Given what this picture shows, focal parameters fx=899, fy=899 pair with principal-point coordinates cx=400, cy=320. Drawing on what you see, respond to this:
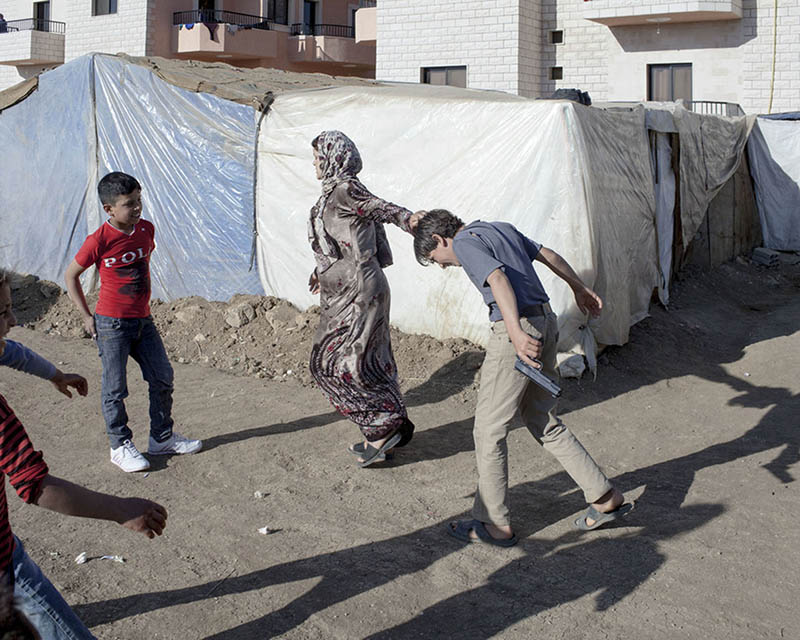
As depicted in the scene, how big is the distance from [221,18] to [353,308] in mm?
27080

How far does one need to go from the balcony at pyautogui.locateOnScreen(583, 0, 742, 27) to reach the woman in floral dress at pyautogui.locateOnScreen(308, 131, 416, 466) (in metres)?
16.5

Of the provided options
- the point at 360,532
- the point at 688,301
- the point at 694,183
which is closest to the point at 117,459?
the point at 360,532

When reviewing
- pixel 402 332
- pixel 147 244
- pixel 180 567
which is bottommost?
pixel 180 567

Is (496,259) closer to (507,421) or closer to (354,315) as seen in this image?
(507,421)

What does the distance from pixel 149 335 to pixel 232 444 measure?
863 mm

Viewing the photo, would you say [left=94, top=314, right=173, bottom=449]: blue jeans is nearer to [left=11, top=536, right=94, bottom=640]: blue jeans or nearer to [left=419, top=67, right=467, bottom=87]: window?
[left=11, top=536, right=94, bottom=640]: blue jeans

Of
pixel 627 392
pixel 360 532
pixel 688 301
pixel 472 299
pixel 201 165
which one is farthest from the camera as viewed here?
pixel 688 301

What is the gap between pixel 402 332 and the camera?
24.1ft


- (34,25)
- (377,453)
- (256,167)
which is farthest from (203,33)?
(377,453)

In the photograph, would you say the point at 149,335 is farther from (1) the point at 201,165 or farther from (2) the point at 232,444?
(1) the point at 201,165

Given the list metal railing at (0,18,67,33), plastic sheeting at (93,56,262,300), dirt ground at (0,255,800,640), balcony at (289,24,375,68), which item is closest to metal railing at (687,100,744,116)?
dirt ground at (0,255,800,640)

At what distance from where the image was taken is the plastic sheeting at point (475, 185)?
6.47 m

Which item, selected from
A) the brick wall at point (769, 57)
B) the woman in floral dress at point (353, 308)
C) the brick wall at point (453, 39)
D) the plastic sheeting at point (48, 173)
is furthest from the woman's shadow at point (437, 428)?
the brick wall at point (453, 39)

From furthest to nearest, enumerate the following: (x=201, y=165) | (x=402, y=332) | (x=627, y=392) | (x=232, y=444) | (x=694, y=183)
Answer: (x=694, y=183), (x=201, y=165), (x=402, y=332), (x=627, y=392), (x=232, y=444)
